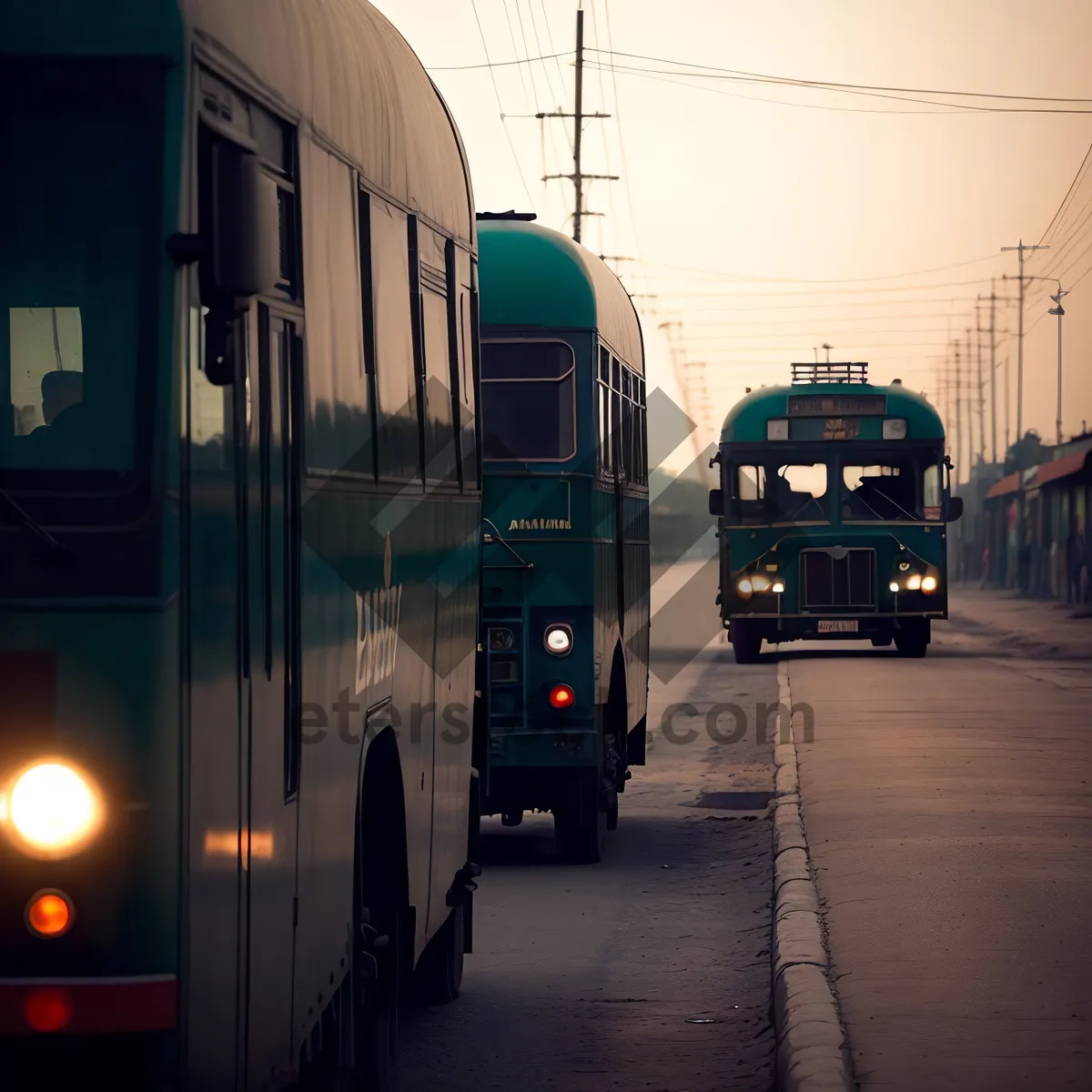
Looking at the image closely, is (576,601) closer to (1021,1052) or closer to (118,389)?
(1021,1052)

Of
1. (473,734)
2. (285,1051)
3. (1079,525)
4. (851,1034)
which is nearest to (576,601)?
(473,734)

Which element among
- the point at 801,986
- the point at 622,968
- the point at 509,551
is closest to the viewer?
the point at 801,986

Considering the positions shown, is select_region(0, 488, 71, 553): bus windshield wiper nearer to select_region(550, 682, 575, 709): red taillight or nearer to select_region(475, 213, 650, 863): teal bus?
select_region(475, 213, 650, 863): teal bus

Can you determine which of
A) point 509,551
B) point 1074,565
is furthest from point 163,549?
point 1074,565

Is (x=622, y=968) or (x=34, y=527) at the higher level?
(x=34, y=527)

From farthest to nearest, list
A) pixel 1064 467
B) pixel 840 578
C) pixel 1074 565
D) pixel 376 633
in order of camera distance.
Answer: pixel 1074 565 < pixel 1064 467 < pixel 840 578 < pixel 376 633

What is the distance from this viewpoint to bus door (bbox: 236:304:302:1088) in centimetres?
438

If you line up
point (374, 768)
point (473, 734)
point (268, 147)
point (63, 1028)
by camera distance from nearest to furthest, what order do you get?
point (63, 1028) < point (268, 147) < point (374, 768) < point (473, 734)

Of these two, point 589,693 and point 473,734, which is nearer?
point 473,734

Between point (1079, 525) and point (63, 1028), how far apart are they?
5567 centimetres

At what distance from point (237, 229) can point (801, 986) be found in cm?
493

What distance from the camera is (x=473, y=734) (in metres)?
8.92

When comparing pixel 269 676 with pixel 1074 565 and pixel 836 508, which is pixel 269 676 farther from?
pixel 1074 565

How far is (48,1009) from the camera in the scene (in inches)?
149
